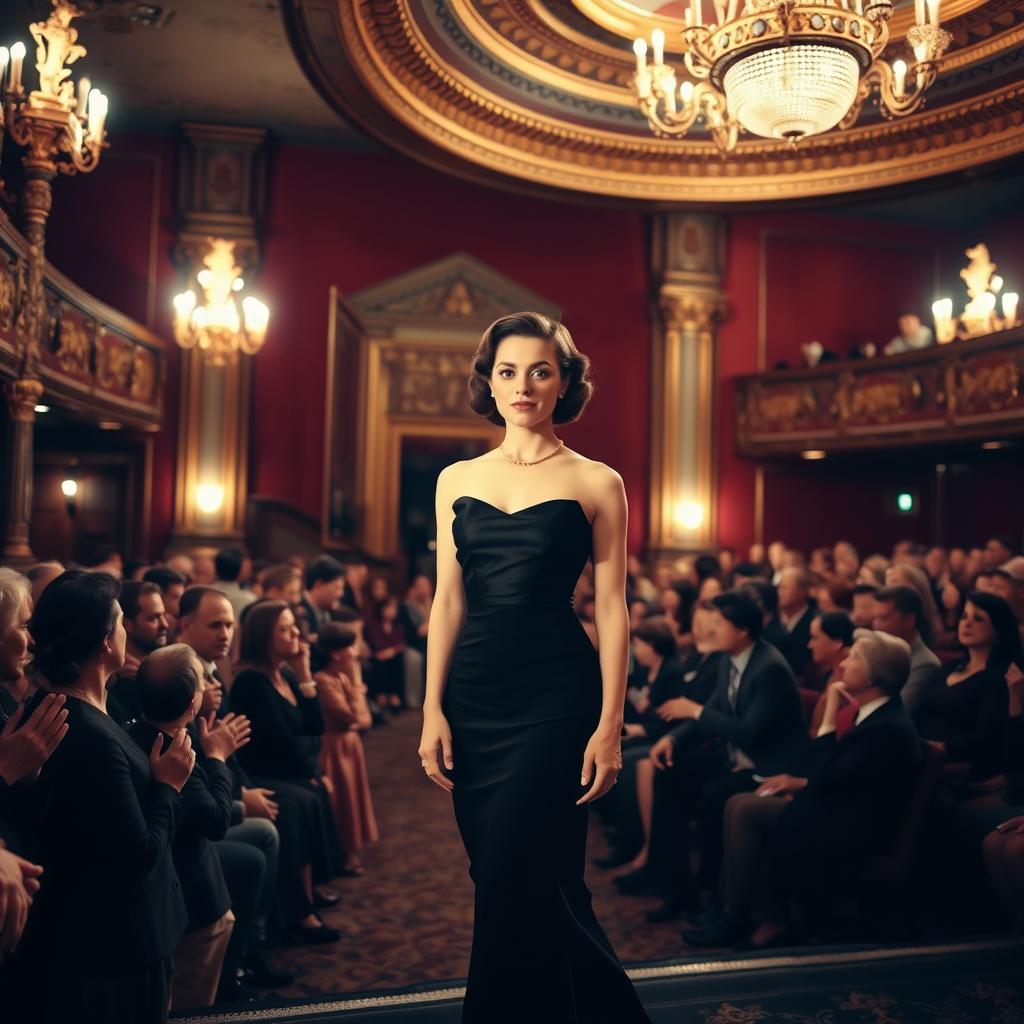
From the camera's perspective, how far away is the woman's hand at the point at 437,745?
2117 mm

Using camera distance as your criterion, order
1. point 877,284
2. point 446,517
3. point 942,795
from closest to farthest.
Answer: point 446,517 < point 942,795 < point 877,284

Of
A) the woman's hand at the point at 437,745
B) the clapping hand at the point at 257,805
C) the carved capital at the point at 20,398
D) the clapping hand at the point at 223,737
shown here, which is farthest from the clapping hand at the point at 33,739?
the carved capital at the point at 20,398

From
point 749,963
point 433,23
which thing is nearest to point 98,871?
point 749,963

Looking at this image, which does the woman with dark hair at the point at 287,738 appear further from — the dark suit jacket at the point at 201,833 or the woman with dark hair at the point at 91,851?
the woman with dark hair at the point at 91,851

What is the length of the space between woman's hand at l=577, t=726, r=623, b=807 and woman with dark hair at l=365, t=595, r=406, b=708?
6.98m

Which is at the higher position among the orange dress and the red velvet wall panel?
the red velvet wall panel

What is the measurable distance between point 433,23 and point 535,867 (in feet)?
27.2

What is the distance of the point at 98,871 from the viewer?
2.11 m

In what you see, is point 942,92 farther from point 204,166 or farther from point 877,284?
point 204,166

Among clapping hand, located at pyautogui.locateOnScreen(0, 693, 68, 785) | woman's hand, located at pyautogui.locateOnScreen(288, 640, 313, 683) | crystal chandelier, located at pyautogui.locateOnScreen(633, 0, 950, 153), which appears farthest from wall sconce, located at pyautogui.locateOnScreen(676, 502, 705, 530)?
clapping hand, located at pyautogui.locateOnScreen(0, 693, 68, 785)

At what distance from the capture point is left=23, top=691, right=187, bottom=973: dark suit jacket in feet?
6.70

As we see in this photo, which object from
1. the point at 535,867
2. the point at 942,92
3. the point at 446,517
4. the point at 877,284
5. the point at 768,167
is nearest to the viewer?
the point at 535,867

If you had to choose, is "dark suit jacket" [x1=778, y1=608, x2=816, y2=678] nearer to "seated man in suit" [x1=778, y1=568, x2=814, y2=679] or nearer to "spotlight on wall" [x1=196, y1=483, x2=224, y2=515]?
"seated man in suit" [x1=778, y1=568, x2=814, y2=679]

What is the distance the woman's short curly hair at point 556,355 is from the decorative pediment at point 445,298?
8.99 m
